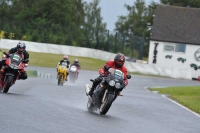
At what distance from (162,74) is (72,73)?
2353cm

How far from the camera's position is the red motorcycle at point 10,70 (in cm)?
2009

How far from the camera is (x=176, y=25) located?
7269cm

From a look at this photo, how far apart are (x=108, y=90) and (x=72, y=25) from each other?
8215 centimetres

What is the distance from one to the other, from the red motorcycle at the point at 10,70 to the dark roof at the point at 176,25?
169 ft

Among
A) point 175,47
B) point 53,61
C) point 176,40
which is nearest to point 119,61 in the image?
point 53,61

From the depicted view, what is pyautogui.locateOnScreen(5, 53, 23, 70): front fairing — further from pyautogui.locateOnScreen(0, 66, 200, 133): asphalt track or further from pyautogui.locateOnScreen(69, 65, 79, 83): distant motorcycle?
pyautogui.locateOnScreen(69, 65, 79, 83): distant motorcycle

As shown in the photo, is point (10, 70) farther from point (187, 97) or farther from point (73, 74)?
point (73, 74)

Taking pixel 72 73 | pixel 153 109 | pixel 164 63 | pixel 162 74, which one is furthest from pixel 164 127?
pixel 164 63

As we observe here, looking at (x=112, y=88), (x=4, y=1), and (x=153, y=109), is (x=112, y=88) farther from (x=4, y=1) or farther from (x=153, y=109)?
(x=4, y=1)

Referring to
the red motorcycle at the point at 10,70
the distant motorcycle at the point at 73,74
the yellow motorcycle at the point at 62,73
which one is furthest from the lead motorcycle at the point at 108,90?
the distant motorcycle at the point at 73,74

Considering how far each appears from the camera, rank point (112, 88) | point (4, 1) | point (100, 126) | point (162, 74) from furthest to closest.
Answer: point (4, 1)
point (162, 74)
point (112, 88)
point (100, 126)

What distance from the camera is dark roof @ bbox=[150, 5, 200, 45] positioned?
234ft

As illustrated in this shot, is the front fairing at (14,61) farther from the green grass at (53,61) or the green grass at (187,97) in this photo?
the green grass at (53,61)

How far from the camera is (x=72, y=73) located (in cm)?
3791
